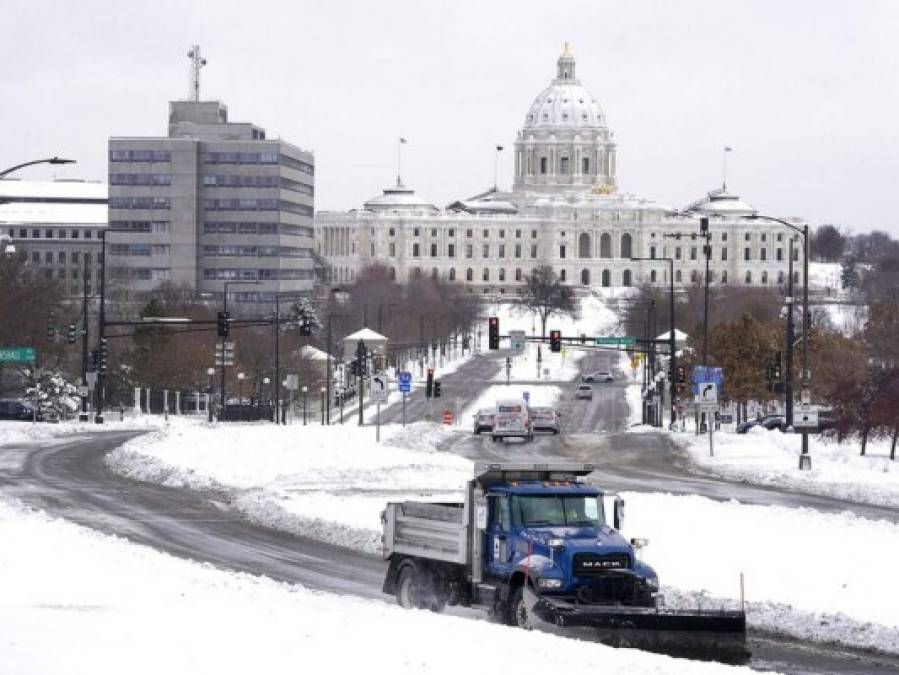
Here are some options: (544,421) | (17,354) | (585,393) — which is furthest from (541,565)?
(585,393)

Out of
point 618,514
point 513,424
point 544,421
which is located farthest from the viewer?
point 544,421

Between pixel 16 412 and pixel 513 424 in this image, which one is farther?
pixel 16 412

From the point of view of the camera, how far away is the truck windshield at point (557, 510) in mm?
23312

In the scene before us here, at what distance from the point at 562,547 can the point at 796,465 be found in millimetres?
36501

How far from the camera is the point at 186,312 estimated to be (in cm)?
13388

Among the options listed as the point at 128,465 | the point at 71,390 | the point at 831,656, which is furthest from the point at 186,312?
the point at 831,656

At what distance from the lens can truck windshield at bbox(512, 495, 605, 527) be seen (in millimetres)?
23312

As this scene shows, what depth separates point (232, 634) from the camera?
2056 cm

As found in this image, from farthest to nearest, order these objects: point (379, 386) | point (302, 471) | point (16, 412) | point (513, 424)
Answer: point (16, 412) → point (513, 424) → point (379, 386) → point (302, 471)

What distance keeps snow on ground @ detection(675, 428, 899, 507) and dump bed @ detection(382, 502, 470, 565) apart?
23.3m

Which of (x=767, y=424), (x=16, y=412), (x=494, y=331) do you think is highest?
(x=494, y=331)

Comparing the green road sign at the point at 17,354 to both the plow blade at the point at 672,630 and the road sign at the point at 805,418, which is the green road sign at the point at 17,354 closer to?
the road sign at the point at 805,418

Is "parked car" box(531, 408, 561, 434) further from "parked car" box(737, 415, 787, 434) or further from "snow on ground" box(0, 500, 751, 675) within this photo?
"snow on ground" box(0, 500, 751, 675)

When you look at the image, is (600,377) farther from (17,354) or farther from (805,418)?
(805,418)
